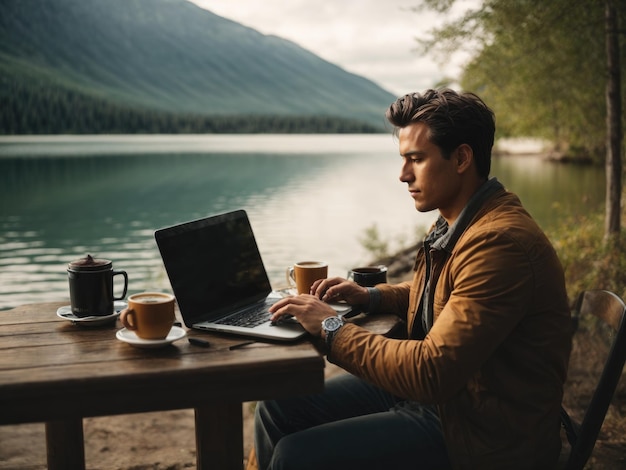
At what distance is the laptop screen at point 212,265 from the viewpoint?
2219 millimetres

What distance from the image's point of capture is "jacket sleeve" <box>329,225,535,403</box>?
1.85 meters

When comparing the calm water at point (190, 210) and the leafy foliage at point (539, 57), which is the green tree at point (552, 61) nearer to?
the leafy foliage at point (539, 57)

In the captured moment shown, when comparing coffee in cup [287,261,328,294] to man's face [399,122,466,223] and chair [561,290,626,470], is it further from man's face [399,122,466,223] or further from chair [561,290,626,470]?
chair [561,290,626,470]

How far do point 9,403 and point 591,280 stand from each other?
222 inches

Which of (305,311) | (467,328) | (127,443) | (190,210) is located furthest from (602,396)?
(190,210)

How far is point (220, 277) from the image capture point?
2418 mm

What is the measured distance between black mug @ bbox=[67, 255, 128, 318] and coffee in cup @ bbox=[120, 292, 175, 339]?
293 millimetres

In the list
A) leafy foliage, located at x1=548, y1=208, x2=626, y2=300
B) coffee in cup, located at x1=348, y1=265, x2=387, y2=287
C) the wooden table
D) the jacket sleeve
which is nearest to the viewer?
the wooden table

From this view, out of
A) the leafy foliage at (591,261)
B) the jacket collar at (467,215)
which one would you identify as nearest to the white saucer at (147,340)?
the jacket collar at (467,215)

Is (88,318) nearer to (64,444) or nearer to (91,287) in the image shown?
(91,287)

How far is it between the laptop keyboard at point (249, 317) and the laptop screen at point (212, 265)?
0.20ft

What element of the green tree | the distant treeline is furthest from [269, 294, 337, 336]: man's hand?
the distant treeline

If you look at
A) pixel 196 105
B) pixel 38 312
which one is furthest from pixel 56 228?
pixel 196 105

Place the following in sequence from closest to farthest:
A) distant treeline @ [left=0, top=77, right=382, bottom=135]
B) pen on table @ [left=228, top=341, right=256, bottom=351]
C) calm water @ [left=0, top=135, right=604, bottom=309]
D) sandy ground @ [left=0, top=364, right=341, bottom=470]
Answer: pen on table @ [left=228, top=341, right=256, bottom=351] < sandy ground @ [left=0, top=364, right=341, bottom=470] < calm water @ [left=0, top=135, right=604, bottom=309] < distant treeline @ [left=0, top=77, right=382, bottom=135]
